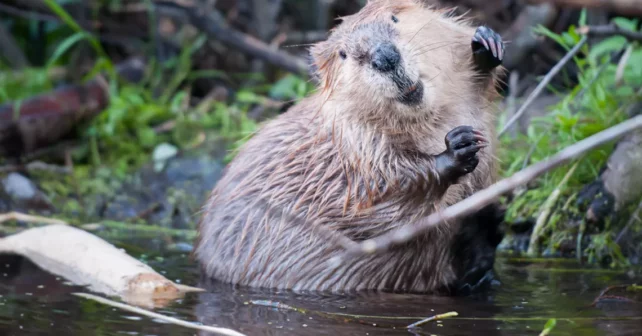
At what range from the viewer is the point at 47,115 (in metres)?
4.71

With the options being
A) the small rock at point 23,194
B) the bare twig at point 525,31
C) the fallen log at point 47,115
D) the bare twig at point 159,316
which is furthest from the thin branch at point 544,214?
the fallen log at point 47,115

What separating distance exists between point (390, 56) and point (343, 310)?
683 mm

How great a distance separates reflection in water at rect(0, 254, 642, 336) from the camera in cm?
209

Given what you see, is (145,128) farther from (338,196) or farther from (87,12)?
(338,196)

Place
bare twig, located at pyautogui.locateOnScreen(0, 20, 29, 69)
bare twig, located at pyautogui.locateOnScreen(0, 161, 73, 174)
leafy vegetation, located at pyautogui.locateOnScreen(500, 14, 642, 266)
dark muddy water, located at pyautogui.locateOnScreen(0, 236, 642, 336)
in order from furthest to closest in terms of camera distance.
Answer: bare twig, located at pyautogui.locateOnScreen(0, 20, 29, 69), bare twig, located at pyautogui.locateOnScreen(0, 161, 73, 174), leafy vegetation, located at pyautogui.locateOnScreen(500, 14, 642, 266), dark muddy water, located at pyautogui.locateOnScreen(0, 236, 642, 336)

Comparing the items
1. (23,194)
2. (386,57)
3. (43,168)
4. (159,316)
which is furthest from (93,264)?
(43,168)

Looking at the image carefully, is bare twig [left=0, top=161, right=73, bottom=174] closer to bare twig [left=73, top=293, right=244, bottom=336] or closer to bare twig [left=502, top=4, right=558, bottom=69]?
bare twig [left=73, top=293, right=244, bottom=336]

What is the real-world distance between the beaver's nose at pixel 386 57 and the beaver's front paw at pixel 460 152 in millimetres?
239

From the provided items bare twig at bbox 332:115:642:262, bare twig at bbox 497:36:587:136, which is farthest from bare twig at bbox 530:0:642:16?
bare twig at bbox 497:36:587:136

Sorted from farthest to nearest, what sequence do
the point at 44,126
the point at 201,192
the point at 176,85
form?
1. the point at 176,85
2. the point at 44,126
3. the point at 201,192

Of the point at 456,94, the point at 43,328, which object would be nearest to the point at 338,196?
the point at 456,94

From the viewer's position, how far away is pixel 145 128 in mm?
4887

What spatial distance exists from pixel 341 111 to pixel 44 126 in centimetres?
256

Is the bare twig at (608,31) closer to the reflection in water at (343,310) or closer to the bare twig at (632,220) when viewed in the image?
the bare twig at (632,220)
